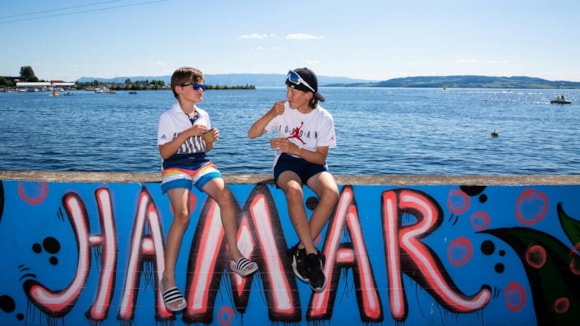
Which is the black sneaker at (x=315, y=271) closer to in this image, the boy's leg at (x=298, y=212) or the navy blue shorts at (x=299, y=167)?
the boy's leg at (x=298, y=212)

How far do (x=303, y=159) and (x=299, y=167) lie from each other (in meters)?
0.13

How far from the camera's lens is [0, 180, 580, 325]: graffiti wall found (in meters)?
3.07

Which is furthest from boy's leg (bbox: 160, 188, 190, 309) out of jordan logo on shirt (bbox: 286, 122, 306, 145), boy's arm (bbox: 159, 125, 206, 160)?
jordan logo on shirt (bbox: 286, 122, 306, 145)

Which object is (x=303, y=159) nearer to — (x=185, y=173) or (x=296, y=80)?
(x=296, y=80)

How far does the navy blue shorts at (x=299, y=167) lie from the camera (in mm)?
3299

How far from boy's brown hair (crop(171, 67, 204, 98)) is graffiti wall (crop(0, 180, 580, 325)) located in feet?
2.76

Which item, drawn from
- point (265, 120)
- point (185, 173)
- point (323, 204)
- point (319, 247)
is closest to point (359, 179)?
point (323, 204)

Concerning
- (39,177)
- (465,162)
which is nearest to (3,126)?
(465,162)

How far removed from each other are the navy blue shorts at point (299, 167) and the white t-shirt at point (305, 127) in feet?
0.44

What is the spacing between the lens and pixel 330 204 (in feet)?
9.91

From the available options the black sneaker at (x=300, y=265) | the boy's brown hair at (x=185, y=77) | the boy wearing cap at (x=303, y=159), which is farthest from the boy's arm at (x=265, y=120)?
the black sneaker at (x=300, y=265)

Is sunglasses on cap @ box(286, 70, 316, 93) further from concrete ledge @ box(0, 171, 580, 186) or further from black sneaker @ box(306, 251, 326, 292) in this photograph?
black sneaker @ box(306, 251, 326, 292)

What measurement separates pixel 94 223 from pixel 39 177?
60cm

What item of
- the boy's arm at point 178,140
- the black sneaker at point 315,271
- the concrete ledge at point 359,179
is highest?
the boy's arm at point 178,140
